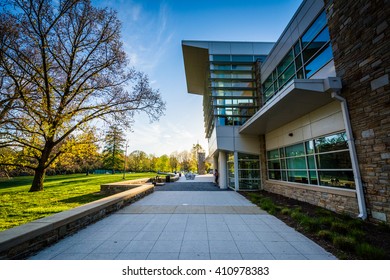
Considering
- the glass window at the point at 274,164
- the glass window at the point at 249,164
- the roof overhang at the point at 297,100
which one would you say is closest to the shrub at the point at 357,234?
the roof overhang at the point at 297,100

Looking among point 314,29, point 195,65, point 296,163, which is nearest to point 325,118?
point 296,163

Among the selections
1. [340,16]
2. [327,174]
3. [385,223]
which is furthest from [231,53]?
[385,223]

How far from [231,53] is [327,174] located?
1292cm

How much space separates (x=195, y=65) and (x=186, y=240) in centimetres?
1958

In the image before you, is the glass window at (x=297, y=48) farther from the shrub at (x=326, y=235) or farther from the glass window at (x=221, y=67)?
the shrub at (x=326, y=235)

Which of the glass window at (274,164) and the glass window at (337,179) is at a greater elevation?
the glass window at (274,164)

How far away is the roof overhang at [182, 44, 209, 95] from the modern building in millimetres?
6993

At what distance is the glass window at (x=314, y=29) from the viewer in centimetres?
746

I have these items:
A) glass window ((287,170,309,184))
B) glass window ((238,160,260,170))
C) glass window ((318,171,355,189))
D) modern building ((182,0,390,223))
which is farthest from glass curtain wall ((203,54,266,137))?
glass window ((318,171,355,189))

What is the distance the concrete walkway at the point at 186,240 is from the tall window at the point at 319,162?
11.1 feet

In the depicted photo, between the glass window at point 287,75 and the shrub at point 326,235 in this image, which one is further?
the glass window at point 287,75

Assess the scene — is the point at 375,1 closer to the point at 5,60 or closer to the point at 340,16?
the point at 340,16

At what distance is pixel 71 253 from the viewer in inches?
137

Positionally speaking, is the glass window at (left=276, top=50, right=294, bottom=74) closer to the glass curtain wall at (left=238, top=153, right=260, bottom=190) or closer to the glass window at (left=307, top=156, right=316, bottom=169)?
the glass window at (left=307, top=156, right=316, bottom=169)
